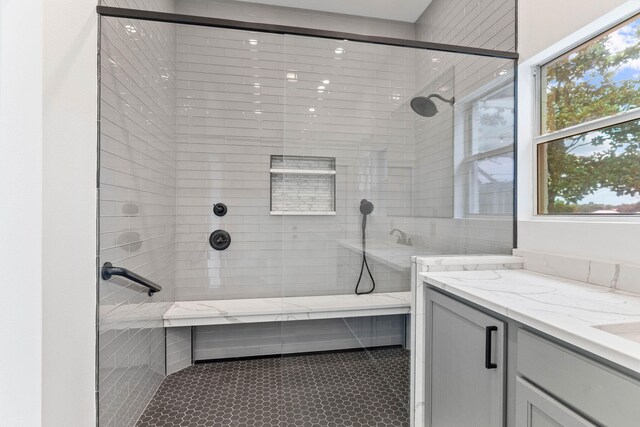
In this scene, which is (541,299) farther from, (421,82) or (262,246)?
(262,246)

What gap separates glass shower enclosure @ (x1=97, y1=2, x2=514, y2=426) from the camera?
1793 millimetres

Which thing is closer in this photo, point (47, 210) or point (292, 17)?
point (47, 210)

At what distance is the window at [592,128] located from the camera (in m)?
1.38

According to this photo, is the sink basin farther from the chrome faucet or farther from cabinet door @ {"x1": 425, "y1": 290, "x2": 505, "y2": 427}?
the chrome faucet

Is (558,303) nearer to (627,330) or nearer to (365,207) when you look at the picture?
(627,330)

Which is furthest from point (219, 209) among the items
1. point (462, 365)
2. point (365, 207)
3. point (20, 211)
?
point (462, 365)

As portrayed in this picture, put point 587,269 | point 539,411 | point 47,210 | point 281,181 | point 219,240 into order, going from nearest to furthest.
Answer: point 539,411 < point 47,210 < point 587,269 < point 281,181 < point 219,240

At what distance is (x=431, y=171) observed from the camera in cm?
210

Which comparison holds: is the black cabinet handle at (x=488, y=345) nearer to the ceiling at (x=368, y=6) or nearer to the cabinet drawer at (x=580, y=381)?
the cabinet drawer at (x=580, y=381)

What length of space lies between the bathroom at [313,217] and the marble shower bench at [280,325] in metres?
0.02

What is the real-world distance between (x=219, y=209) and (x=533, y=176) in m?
2.15

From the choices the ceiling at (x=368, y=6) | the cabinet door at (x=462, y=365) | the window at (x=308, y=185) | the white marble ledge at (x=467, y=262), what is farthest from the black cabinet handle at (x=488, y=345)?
the ceiling at (x=368, y=6)

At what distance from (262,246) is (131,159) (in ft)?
3.69

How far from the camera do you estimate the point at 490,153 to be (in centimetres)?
202
